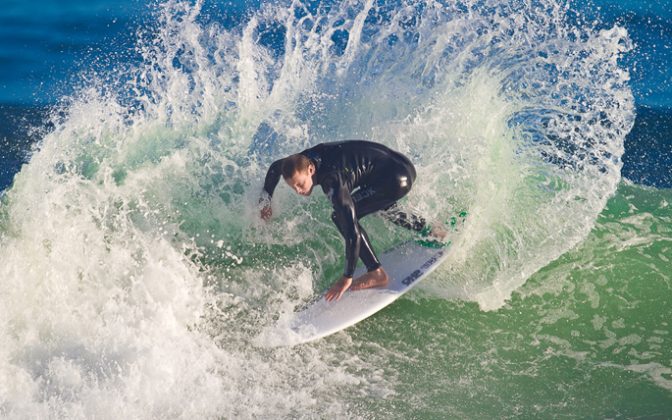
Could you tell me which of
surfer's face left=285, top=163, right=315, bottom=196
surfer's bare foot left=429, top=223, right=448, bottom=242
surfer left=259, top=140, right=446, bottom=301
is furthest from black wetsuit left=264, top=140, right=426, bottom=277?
surfer's bare foot left=429, top=223, right=448, bottom=242

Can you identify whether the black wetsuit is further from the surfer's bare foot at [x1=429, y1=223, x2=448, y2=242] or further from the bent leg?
the surfer's bare foot at [x1=429, y1=223, x2=448, y2=242]

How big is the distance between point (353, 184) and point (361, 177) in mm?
107

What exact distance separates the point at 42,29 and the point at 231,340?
722 cm

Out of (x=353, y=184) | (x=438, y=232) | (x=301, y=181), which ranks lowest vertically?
(x=438, y=232)

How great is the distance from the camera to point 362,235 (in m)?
5.75

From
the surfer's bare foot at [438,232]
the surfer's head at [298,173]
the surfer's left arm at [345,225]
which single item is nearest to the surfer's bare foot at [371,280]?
the surfer's left arm at [345,225]

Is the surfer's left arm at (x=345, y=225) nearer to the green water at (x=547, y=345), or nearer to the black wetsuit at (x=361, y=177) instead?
the black wetsuit at (x=361, y=177)

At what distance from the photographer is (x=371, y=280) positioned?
5949mm

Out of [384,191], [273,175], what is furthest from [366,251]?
[273,175]

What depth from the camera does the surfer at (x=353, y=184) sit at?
5.53 meters

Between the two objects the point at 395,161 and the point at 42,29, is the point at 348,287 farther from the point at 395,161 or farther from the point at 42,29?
the point at 42,29

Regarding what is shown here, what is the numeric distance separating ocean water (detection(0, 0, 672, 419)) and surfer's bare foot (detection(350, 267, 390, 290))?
0.92 ft

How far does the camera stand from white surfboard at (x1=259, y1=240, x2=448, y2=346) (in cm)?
555

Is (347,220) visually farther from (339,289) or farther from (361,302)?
(361,302)
